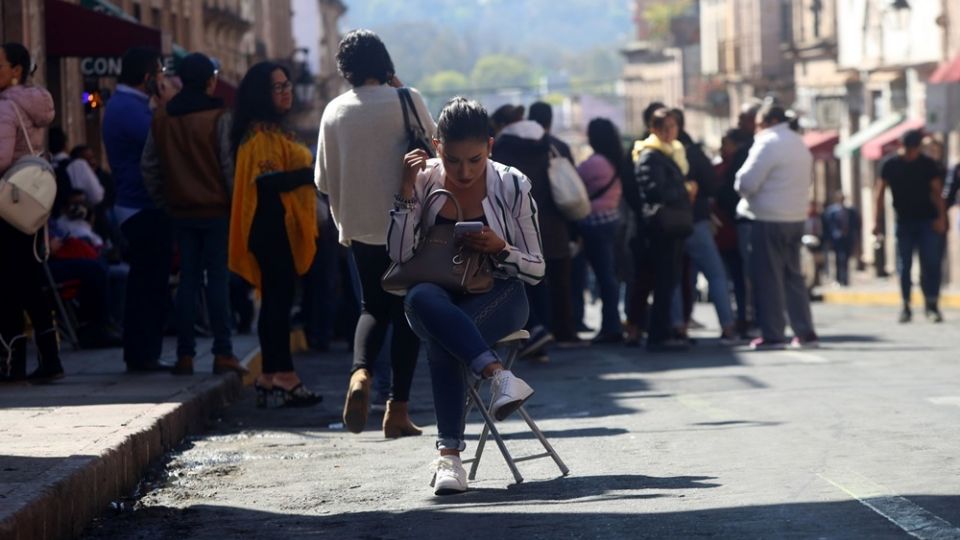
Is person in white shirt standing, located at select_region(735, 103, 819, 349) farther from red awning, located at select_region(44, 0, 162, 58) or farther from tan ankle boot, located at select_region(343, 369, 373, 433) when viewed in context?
tan ankle boot, located at select_region(343, 369, 373, 433)

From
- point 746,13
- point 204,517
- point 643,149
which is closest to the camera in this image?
point 204,517

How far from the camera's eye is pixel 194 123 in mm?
12680

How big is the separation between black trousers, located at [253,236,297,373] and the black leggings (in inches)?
60.1

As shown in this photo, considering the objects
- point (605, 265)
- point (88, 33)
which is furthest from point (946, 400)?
point (88, 33)

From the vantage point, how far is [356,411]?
30.4ft

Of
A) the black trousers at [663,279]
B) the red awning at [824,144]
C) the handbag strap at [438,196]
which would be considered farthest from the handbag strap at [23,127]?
the red awning at [824,144]

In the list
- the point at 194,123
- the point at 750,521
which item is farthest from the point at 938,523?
the point at 194,123

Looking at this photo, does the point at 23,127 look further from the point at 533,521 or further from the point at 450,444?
the point at 533,521

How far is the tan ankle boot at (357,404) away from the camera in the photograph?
926 centimetres

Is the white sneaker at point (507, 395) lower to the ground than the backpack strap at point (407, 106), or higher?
lower

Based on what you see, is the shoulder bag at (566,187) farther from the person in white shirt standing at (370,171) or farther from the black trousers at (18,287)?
the person in white shirt standing at (370,171)

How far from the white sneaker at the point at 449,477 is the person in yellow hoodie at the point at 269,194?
374 cm

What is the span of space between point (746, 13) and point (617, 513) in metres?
69.5

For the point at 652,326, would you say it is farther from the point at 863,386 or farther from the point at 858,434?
the point at 858,434
